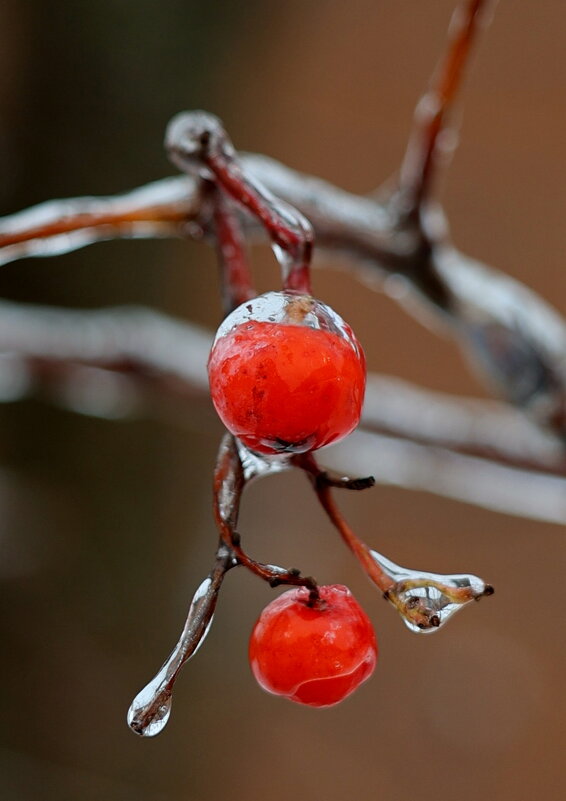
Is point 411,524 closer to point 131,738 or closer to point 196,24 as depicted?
point 131,738

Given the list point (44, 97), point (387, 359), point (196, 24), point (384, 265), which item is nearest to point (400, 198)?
point (384, 265)

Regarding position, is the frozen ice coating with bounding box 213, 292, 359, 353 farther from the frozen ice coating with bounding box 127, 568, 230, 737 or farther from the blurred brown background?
the blurred brown background

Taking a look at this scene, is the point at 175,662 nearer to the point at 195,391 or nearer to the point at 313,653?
the point at 313,653

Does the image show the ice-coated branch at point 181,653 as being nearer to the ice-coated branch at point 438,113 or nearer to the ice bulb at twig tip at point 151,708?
the ice bulb at twig tip at point 151,708

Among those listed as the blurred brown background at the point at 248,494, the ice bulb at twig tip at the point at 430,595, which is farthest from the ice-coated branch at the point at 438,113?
the blurred brown background at the point at 248,494

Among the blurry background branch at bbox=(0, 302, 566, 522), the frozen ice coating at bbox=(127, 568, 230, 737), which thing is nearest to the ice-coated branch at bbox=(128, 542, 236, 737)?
the frozen ice coating at bbox=(127, 568, 230, 737)

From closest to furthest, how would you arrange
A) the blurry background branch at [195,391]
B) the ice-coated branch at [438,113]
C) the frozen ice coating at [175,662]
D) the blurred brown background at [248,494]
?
the frozen ice coating at [175,662], the ice-coated branch at [438,113], the blurry background branch at [195,391], the blurred brown background at [248,494]
